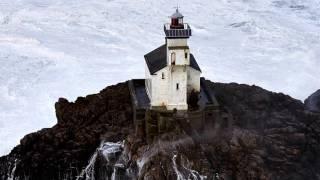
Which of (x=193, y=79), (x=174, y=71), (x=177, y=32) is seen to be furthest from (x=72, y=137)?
(x=177, y=32)

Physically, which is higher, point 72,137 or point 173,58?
point 173,58

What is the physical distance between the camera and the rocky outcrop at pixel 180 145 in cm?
3025

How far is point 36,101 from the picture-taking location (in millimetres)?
40406

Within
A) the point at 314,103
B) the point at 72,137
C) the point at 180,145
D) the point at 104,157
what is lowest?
the point at 104,157

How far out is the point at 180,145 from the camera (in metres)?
30.6

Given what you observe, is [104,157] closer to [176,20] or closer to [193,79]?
[193,79]

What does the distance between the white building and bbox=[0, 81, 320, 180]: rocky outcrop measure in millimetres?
1184

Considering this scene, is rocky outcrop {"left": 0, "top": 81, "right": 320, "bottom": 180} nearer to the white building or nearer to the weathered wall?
the white building

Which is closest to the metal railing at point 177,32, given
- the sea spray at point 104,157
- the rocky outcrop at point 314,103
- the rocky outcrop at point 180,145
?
the rocky outcrop at point 180,145

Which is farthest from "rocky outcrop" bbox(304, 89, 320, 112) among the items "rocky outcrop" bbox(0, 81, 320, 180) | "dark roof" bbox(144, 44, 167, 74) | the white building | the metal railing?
the metal railing

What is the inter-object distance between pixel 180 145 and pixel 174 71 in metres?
2.88

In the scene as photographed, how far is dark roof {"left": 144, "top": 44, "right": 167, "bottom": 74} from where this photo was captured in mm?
31625

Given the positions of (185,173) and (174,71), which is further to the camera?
(174,71)

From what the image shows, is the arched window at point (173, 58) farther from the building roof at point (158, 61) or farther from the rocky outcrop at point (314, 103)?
the rocky outcrop at point (314, 103)
